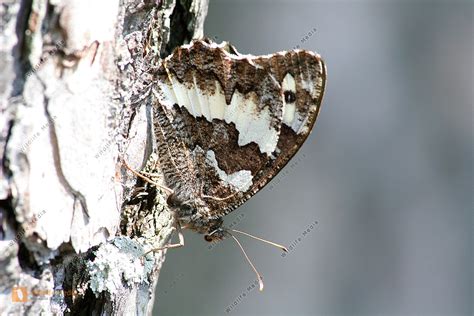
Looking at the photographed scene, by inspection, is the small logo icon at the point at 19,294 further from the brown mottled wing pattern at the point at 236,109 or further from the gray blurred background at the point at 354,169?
the gray blurred background at the point at 354,169

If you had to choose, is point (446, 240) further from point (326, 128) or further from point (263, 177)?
point (263, 177)

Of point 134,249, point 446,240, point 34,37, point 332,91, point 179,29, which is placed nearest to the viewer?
point 34,37

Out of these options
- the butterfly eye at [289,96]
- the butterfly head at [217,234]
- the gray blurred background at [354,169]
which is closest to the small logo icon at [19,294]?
the butterfly head at [217,234]

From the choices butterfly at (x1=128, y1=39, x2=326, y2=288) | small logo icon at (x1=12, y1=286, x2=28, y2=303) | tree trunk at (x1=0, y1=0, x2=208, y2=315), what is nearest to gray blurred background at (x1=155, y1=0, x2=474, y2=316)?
butterfly at (x1=128, y1=39, x2=326, y2=288)

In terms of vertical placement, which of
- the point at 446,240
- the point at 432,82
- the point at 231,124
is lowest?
the point at 446,240

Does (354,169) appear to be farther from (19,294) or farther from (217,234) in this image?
(19,294)

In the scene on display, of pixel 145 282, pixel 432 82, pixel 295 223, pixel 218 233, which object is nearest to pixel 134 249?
pixel 145 282

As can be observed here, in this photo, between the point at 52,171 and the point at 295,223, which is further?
the point at 295,223
